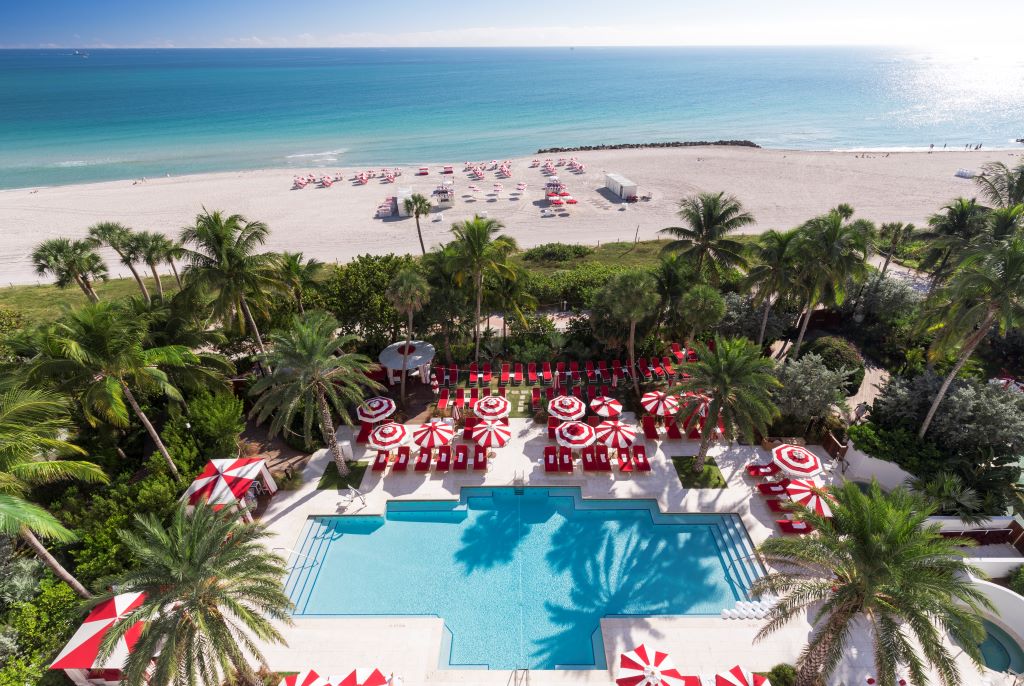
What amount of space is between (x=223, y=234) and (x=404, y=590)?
55.8 feet

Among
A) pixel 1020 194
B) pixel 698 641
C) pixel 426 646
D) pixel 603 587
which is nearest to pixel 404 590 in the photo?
pixel 426 646

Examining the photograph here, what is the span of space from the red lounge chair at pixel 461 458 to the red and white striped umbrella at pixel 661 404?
8796 mm

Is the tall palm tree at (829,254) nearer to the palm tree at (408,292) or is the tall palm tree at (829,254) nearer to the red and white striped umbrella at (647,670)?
the palm tree at (408,292)

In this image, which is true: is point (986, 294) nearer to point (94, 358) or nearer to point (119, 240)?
point (94, 358)

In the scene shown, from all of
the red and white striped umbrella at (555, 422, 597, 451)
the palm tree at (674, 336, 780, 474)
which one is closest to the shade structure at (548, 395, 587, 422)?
the red and white striped umbrella at (555, 422, 597, 451)

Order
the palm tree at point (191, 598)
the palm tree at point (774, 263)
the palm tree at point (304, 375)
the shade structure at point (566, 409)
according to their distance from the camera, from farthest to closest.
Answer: the palm tree at point (774, 263) < the shade structure at point (566, 409) < the palm tree at point (304, 375) < the palm tree at point (191, 598)

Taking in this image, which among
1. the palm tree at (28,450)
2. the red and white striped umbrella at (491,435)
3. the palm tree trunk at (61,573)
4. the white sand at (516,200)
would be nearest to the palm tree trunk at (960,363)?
the red and white striped umbrella at (491,435)

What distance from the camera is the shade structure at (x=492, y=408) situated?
76.3ft

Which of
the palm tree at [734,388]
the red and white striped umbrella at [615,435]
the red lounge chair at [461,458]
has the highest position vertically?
the palm tree at [734,388]

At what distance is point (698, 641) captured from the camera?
50.1 ft

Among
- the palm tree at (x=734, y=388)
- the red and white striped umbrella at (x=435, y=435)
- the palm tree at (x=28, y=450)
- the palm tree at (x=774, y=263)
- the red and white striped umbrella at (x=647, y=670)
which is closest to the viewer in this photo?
the palm tree at (x=28, y=450)

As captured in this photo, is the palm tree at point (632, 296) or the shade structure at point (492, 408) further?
the palm tree at point (632, 296)

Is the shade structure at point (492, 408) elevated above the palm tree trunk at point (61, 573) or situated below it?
below

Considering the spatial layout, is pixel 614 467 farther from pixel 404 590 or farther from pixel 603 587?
pixel 404 590
